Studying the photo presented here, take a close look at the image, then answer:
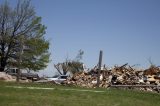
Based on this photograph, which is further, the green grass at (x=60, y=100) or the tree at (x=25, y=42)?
the tree at (x=25, y=42)

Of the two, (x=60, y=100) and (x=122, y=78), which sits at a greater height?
(x=122, y=78)

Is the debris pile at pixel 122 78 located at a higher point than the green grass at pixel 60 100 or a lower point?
higher

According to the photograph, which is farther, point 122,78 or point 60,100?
point 122,78

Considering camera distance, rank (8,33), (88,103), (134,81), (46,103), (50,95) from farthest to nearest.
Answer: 1. (8,33)
2. (134,81)
3. (50,95)
4. (88,103)
5. (46,103)

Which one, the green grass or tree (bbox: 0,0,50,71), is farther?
tree (bbox: 0,0,50,71)

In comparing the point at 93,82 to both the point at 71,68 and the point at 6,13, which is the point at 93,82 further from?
the point at 71,68

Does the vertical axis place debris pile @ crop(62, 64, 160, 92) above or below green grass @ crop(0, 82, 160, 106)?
above

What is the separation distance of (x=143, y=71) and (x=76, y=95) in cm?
1999

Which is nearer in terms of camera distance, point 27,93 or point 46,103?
point 46,103

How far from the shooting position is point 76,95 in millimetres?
12625

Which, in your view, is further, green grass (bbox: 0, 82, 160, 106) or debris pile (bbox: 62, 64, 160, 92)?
debris pile (bbox: 62, 64, 160, 92)

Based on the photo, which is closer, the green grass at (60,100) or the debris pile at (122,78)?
the green grass at (60,100)

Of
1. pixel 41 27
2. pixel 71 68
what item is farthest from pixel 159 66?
pixel 71 68

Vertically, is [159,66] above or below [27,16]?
below
